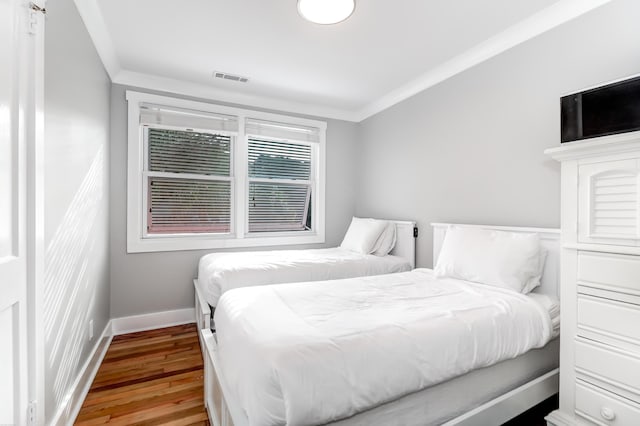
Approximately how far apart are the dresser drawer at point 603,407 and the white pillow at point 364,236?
1.96 metres

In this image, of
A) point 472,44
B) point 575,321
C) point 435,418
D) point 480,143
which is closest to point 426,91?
point 472,44

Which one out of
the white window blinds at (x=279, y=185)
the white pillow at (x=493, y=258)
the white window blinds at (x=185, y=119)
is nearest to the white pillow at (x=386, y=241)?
the white pillow at (x=493, y=258)

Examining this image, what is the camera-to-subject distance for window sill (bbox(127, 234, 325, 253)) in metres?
3.03

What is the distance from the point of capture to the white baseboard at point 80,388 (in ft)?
5.08

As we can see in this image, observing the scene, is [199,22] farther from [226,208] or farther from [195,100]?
[226,208]

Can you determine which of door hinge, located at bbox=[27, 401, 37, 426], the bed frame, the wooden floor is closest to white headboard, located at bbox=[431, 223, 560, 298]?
the bed frame

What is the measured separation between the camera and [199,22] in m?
2.13

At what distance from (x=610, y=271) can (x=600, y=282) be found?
0.23 ft

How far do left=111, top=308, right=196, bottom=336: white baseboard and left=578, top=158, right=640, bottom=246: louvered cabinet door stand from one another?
3434 mm

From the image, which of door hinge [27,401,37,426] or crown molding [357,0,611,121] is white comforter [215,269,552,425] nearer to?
door hinge [27,401,37,426]

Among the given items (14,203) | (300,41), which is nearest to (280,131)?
(300,41)

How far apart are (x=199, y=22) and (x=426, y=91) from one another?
2181mm

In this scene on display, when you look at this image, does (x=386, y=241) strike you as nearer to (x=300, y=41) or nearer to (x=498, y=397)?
(x=498, y=397)

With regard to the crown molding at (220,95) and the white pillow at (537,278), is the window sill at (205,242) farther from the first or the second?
the white pillow at (537,278)
